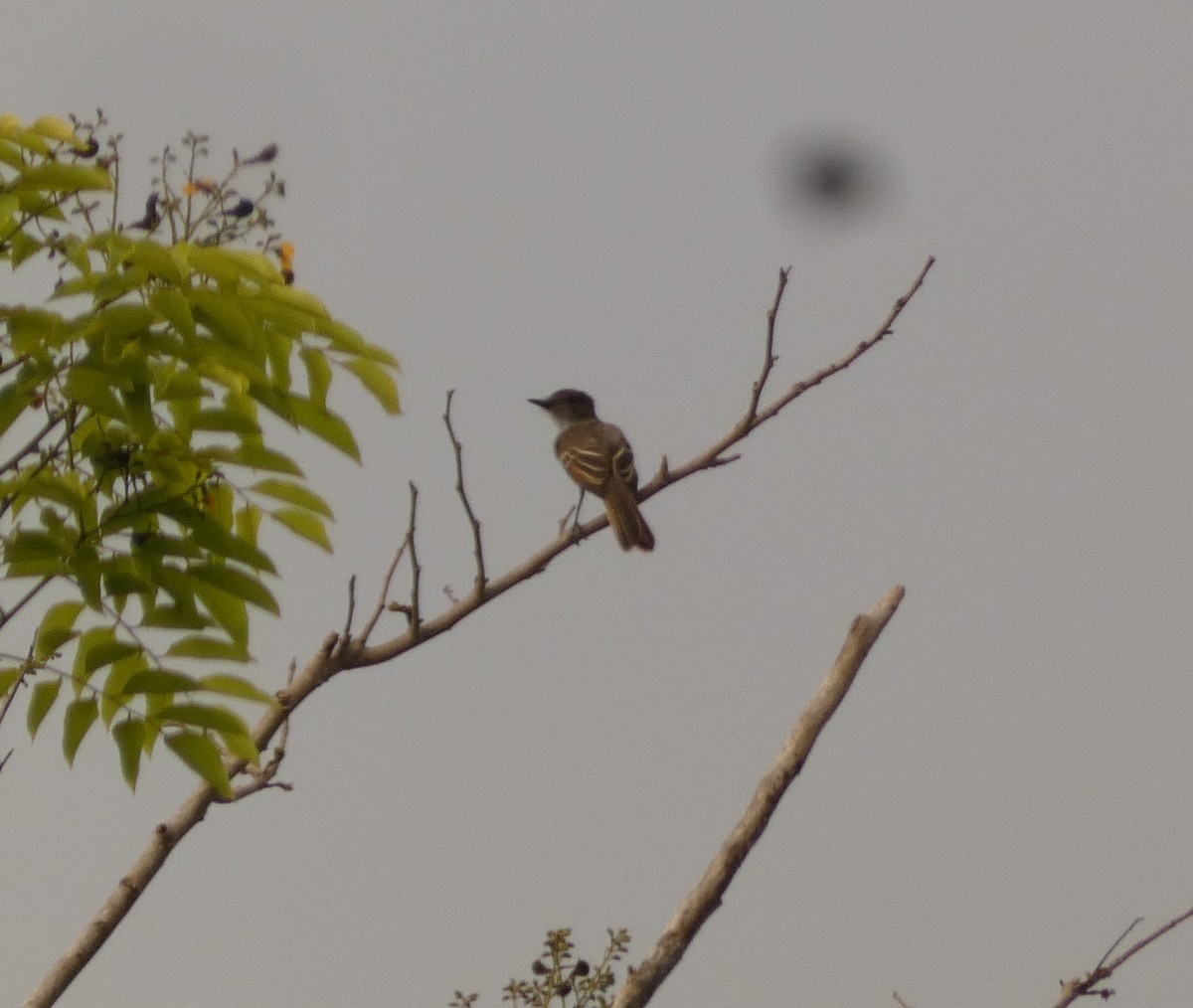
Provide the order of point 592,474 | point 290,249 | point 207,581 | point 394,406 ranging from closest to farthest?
point 207,581
point 394,406
point 290,249
point 592,474

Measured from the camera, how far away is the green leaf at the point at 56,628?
2963mm

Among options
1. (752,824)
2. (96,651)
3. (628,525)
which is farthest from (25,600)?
(628,525)

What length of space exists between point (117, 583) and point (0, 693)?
1.06 ft

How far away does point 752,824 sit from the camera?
316 cm

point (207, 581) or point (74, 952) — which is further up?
point (207, 581)

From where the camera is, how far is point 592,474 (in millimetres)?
6645

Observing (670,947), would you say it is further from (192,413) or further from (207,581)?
(192,413)

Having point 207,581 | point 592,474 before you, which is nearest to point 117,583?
point 207,581

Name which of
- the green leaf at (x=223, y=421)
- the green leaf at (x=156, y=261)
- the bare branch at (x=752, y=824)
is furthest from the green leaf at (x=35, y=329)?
the bare branch at (x=752, y=824)

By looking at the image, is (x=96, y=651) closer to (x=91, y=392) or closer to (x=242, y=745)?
Answer: (x=242, y=745)

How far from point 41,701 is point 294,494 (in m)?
0.68

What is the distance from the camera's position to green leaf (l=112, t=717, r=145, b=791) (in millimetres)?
2945

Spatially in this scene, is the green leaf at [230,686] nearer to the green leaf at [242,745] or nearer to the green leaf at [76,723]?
the green leaf at [242,745]

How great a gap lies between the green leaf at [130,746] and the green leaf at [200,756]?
78 mm
